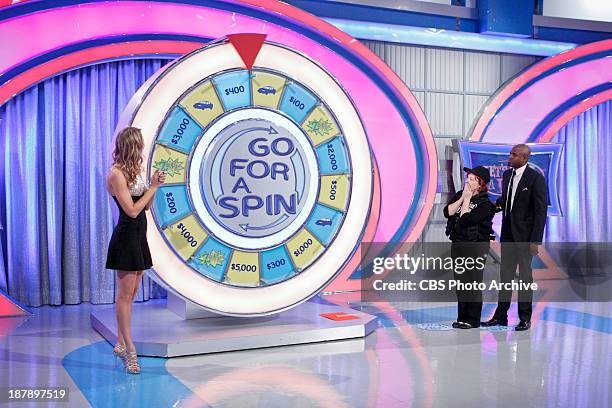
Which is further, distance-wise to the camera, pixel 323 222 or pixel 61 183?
pixel 61 183

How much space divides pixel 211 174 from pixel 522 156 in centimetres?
249

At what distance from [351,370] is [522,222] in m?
2.03

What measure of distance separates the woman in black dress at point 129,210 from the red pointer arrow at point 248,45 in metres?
1.20

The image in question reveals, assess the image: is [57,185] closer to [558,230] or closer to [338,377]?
[338,377]

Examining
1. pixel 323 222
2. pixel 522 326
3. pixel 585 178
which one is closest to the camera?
pixel 323 222

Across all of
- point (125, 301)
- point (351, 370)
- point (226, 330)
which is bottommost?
point (351, 370)

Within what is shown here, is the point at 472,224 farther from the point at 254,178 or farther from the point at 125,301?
the point at 125,301

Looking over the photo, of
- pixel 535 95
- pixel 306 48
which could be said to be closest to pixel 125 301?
pixel 306 48

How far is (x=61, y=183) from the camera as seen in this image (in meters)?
6.53

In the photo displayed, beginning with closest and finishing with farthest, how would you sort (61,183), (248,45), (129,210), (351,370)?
(129,210) → (351,370) → (248,45) → (61,183)

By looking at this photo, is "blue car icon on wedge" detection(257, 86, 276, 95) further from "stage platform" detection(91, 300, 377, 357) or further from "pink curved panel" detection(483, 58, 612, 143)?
"pink curved panel" detection(483, 58, 612, 143)

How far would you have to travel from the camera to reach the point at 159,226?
15.3 ft

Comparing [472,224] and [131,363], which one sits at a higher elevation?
[472,224]

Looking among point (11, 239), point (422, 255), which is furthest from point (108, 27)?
point (422, 255)
